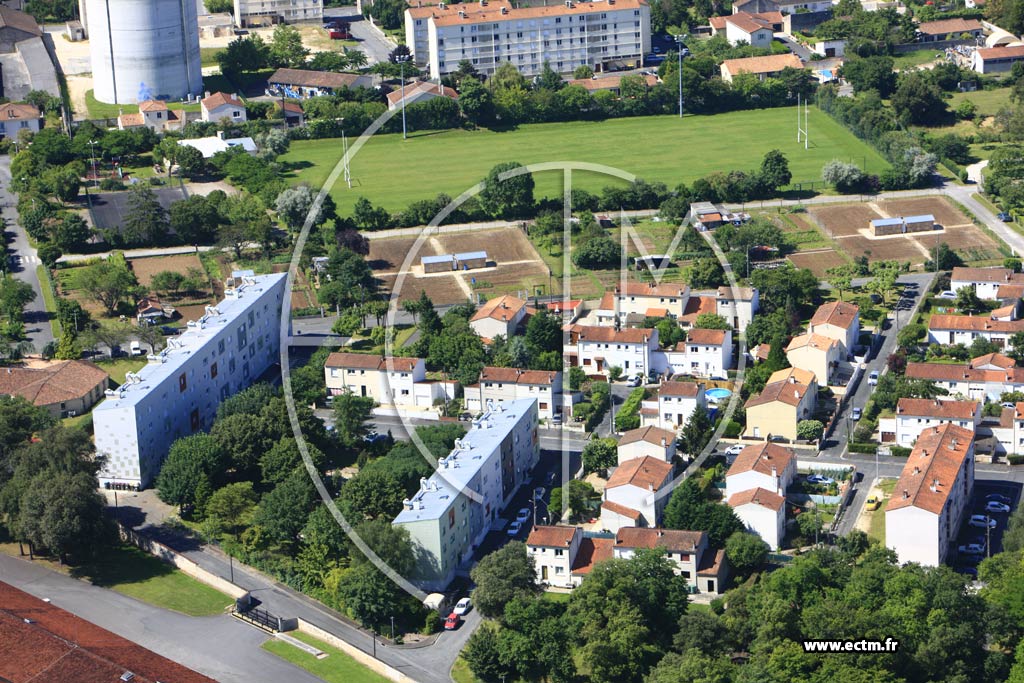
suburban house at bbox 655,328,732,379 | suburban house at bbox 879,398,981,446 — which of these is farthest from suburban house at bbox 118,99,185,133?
suburban house at bbox 879,398,981,446

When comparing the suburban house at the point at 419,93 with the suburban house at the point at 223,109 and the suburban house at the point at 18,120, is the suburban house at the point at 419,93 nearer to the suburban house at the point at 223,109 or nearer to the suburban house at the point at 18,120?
the suburban house at the point at 223,109

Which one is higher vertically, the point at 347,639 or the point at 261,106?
the point at 261,106

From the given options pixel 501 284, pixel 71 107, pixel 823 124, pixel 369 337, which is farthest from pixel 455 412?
pixel 71 107

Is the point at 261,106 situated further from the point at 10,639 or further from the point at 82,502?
the point at 10,639

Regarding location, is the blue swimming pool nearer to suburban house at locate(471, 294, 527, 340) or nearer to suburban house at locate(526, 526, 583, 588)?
suburban house at locate(471, 294, 527, 340)

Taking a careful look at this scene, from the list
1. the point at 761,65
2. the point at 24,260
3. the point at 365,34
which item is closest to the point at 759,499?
the point at 24,260

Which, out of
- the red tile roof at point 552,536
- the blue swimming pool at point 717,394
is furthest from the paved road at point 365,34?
the red tile roof at point 552,536

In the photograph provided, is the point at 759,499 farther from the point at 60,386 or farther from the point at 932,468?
the point at 60,386
